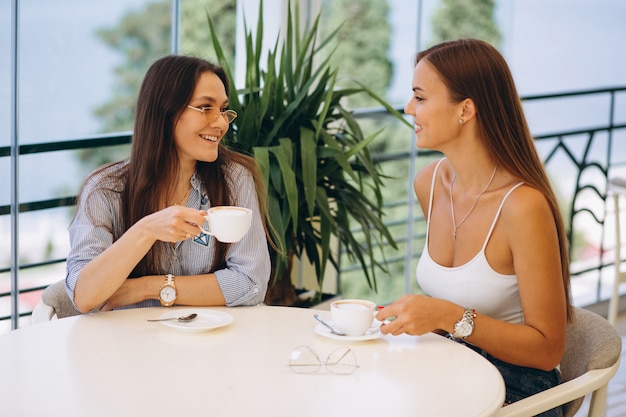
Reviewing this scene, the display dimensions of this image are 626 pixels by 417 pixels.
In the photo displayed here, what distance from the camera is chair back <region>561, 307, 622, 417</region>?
194 cm

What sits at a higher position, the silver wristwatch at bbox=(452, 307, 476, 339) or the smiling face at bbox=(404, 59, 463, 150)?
the smiling face at bbox=(404, 59, 463, 150)

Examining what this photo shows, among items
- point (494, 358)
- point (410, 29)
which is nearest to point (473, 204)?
point (494, 358)

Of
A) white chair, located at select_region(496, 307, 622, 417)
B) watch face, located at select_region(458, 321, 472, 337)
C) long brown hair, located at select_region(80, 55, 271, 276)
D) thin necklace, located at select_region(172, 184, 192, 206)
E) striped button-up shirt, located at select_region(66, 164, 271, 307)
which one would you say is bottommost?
white chair, located at select_region(496, 307, 622, 417)

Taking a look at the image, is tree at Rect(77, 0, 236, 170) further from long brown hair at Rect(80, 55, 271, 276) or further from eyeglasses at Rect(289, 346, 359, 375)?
eyeglasses at Rect(289, 346, 359, 375)

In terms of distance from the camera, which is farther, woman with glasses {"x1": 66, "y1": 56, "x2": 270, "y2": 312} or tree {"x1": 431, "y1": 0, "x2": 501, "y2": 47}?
tree {"x1": 431, "y1": 0, "x2": 501, "y2": 47}

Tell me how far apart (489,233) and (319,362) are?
0.65 meters

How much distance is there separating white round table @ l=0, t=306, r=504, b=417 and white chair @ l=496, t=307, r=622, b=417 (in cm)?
13

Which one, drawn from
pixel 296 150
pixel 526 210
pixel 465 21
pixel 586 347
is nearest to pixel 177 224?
pixel 526 210

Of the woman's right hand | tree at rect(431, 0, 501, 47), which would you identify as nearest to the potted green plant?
the woman's right hand

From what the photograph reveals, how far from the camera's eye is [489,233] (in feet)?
7.12

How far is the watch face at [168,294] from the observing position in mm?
2104

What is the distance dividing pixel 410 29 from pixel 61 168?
82.8 inches

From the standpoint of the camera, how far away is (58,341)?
1837 mm

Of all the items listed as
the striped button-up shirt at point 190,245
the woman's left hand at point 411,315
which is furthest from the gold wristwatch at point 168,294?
the woman's left hand at point 411,315
